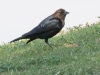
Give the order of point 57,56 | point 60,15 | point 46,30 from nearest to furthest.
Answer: point 57,56 → point 46,30 → point 60,15

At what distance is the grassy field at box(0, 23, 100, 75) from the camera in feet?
23.3

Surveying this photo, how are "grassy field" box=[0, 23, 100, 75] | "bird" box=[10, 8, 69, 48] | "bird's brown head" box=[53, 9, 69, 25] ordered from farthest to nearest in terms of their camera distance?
"bird's brown head" box=[53, 9, 69, 25] < "bird" box=[10, 8, 69, 48] < "grassy field" box=[0, 23, 100, 75]

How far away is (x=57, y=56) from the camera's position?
26.3 ft

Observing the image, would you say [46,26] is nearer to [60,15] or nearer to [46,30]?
[46,30]

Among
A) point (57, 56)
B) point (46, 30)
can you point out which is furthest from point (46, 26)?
point (57, 56)

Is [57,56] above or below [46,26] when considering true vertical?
below

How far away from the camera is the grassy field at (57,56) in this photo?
7.10 metres

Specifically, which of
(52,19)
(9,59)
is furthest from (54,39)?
(9,59)

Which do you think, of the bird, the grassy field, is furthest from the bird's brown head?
the grassy field

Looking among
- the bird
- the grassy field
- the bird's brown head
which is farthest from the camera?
the bird's brown head

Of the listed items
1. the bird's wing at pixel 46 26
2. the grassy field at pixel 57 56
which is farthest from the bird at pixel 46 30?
the grassy field at pixel 57 56

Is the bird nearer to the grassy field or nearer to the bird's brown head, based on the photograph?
the bird's brown head

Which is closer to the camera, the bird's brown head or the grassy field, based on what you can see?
the grassy field

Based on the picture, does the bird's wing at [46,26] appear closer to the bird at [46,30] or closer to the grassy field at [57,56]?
the bird at [46,30]
